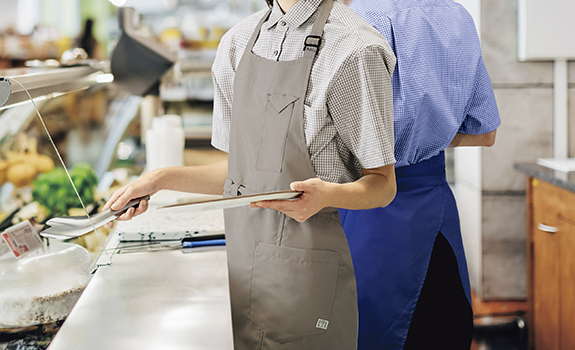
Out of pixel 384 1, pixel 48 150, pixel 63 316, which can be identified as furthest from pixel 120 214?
pixel 384 1

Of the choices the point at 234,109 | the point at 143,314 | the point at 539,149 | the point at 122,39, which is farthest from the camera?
the point at 539,149

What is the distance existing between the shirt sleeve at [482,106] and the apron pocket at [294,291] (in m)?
0.89

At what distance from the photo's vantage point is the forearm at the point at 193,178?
46.8 inches

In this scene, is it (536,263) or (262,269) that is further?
(536,263)

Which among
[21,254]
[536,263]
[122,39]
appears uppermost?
[122,39]

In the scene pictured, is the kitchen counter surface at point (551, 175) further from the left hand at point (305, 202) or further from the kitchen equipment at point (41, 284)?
the kitchen equipment at point (41, 284)

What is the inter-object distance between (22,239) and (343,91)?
2.59 feet

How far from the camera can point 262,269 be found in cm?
110

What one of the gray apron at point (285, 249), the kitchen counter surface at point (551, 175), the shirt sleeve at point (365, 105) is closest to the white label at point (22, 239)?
the gray apron at point (285, 249)

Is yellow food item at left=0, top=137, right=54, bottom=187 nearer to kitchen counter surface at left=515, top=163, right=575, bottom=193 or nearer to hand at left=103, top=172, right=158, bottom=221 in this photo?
hand at left=103, top=172, right=158, bottom=221

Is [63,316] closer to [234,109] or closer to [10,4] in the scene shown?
[234,109]

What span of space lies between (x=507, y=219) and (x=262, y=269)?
8.09 ft

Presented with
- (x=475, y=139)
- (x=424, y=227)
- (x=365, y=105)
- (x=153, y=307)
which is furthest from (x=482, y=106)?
(x=153, y=307)

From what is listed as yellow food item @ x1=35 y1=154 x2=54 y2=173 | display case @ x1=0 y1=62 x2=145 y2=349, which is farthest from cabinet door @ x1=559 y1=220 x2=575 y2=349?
yellow food item @ x1=35 y1=154 x2=54 y2=173
